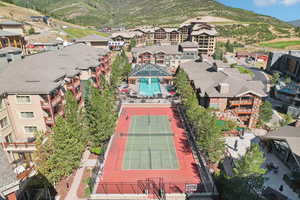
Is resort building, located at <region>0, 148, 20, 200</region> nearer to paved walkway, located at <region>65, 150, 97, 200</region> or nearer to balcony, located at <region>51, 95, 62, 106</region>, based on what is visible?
paved walkway, located at <region>65, 150, 97, 200</region>

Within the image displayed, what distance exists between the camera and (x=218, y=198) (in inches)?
957

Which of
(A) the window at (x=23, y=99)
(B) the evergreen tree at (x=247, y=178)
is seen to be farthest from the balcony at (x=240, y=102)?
(A) the window at (x=23, y=99)

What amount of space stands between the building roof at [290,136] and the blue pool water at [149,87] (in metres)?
36.3

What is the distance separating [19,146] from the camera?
27.6 meters

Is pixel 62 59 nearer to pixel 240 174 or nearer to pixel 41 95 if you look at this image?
pixel 41 95

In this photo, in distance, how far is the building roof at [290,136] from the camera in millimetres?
27753

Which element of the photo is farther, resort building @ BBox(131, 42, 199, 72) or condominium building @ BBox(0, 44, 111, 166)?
resort building @ BBox(131, 42, 199, 72)

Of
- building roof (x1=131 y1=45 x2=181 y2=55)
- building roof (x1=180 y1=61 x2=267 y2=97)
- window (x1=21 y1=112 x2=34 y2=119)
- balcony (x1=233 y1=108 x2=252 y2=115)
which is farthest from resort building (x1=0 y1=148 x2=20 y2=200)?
building roof (x1=131 y1=45 x2=181 y2=55)

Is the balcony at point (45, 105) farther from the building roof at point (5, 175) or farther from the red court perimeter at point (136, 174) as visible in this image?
the building roof at point (5, 175)

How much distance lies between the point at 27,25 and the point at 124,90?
285ft

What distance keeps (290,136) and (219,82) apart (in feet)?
64.1

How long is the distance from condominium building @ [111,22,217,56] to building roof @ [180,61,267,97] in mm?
43278

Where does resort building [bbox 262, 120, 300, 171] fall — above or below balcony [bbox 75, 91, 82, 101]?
below

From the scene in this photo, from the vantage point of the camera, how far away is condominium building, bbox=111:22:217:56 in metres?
101
